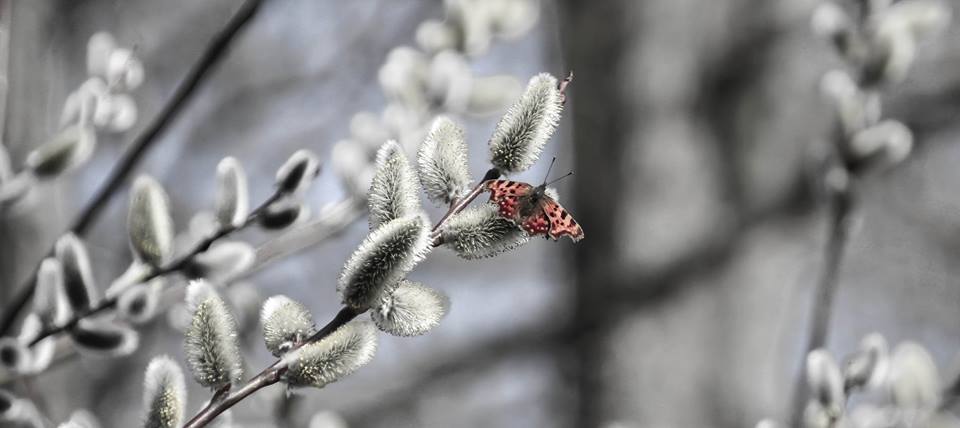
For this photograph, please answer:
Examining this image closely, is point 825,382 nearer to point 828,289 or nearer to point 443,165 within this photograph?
point 828,289

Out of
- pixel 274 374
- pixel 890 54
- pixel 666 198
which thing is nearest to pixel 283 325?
pixel 274 374

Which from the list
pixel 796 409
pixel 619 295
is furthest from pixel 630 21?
pixel 796 409

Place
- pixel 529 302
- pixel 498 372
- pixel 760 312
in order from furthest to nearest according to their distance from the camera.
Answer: pixel 529 302
pixel 498 372
pixel 760 312

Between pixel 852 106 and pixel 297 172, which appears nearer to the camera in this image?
pixel 297 172

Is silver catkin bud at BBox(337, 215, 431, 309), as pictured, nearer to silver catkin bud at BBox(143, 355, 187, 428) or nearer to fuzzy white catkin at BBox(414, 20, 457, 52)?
silver catkin bud at BBox(143, 355, 187, 428)

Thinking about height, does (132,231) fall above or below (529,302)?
below

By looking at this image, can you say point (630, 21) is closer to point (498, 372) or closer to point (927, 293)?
point (498, 372)
